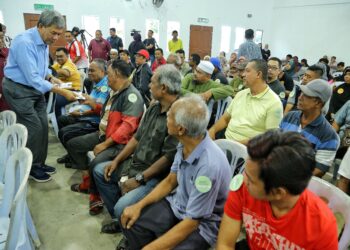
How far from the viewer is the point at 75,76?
3.64m

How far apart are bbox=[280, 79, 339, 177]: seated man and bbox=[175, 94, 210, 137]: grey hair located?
85cm

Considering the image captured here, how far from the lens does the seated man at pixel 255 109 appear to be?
2094 mm

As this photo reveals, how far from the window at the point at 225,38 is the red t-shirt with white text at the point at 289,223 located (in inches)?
454

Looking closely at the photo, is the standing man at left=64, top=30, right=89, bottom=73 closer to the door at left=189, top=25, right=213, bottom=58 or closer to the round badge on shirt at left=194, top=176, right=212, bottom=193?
the round badge on shirt at left=194, top=176, right=212, bottom=193

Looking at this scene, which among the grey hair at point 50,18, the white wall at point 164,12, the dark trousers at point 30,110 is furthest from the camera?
the white wall at point 164,12

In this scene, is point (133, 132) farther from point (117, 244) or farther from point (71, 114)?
point (71, 114)

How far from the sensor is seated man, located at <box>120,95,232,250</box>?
4.28 ft

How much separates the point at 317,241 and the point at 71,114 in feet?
8.74

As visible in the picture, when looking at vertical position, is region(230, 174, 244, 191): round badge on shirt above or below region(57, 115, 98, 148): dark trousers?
above

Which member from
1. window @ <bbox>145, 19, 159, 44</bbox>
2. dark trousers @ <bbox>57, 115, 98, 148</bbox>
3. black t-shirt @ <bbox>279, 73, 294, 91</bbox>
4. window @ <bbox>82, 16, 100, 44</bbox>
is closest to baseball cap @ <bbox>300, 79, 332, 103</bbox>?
dark trousers @ <bbox>57, 115, 98, 148</bbox>

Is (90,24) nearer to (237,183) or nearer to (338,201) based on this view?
(237,183)

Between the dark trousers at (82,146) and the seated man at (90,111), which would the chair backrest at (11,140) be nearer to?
the dark trousers at (82,146)

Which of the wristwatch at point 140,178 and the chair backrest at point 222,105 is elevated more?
the chair backrest at point 222,105

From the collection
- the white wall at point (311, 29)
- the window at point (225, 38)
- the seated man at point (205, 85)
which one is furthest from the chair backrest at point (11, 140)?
the window at point (225, 38)
